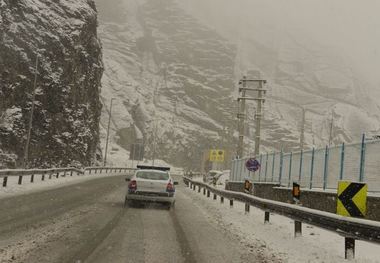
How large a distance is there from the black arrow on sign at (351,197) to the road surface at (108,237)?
2.04 meters

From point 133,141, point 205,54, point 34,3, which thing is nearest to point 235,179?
point 34,3

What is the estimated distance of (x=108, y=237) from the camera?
10062mm

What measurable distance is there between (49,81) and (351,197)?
150 feet

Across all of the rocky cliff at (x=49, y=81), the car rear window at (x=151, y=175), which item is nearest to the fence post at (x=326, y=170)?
the car rear window at (x=151, y=175)

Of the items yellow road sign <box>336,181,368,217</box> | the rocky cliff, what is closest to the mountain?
the rocky cliff

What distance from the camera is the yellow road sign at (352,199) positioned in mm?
9477

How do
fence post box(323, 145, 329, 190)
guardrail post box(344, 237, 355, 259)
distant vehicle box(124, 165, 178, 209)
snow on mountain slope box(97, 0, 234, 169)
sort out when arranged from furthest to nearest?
1. snow on mountain slope box(97, 0, 234, 169)
2. fence post box(323, 145, 329, 190)
3. distant vehicle box(124, 165, 178, 209)
4. guardrail post box(344, 237, 355, 259)

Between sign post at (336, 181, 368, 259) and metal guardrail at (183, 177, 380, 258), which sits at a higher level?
sign post at (336, 181, 368, 259)

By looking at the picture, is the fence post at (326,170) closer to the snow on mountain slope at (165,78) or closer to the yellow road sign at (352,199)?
the yellow road sign at (352,199)

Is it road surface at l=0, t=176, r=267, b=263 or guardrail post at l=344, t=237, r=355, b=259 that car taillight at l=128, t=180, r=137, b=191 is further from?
guardrail post at l=344, t=237, r=355, b=259

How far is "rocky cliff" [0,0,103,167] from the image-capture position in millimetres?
45344

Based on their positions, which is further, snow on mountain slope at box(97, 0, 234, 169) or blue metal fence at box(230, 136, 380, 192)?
snow on mountain slope at box(97, 0, 234, 169)

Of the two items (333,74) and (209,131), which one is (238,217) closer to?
(209,131)

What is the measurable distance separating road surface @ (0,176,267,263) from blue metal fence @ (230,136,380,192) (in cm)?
509
